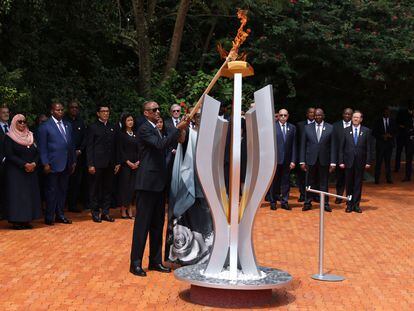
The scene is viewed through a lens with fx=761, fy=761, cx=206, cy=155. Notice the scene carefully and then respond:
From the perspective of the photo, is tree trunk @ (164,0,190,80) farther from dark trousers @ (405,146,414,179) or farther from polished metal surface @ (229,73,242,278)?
polished metal surface @ (229,73,242,278)

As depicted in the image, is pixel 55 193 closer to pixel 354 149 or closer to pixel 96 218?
pixel 96 218

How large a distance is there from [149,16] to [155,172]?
10045 mm

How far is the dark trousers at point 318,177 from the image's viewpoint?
49.4 feet

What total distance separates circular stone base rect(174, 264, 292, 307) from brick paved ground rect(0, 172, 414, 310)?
0.14 metres

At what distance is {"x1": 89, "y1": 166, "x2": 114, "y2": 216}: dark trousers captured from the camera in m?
13.3

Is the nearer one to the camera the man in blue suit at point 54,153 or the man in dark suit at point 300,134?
the man in blue suit at point 54,153

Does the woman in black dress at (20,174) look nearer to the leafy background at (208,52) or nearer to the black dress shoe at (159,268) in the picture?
the leafy background at (208,52)

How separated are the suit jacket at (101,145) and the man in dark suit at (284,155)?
138 inches

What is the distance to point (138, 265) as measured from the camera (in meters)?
9.03

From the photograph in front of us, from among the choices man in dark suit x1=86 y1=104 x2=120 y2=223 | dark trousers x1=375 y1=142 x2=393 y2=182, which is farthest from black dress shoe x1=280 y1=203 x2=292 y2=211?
dark trousers x1=375 y1=142 x2=393 y2=182

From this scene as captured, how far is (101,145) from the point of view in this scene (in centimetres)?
1328

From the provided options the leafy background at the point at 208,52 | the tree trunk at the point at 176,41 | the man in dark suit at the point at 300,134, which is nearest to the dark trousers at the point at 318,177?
the man in dark suit at the point at 300,134

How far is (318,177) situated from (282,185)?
74 centimetres

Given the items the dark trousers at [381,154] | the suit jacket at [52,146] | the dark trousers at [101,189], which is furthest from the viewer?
the dark trousers at [381,154]
